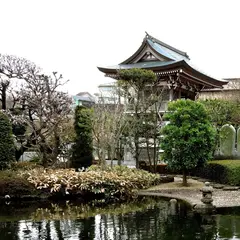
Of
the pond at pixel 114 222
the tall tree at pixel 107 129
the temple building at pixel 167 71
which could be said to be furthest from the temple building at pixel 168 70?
the pond at pixel 114 222

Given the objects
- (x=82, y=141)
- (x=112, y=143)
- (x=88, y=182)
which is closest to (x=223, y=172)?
(x=112, y=143)

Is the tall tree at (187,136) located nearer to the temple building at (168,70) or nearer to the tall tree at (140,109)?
the tall tree at (140,109)

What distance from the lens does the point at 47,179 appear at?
13469mm

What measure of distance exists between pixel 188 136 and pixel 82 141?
19.3ft

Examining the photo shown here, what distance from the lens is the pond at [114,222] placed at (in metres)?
8.02

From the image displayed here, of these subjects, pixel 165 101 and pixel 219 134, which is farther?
pixel 165 101

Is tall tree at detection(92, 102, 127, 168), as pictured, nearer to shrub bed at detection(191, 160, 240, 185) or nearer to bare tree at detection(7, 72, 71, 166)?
bare tree at detection(7, 72, 71, 166)

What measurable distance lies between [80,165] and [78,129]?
173 centimetres

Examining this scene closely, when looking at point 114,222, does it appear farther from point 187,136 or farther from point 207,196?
point 187,136

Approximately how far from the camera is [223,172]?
51.2 feet

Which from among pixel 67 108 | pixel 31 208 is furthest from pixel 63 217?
pixel 67 108

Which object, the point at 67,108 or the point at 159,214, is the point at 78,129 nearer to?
the point at 67,108

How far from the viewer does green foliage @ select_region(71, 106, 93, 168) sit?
1848 centimetres

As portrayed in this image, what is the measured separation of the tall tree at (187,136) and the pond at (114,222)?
2963 mm
